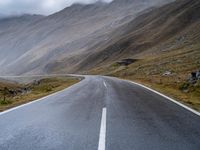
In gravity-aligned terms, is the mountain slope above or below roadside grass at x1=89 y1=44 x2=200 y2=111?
above

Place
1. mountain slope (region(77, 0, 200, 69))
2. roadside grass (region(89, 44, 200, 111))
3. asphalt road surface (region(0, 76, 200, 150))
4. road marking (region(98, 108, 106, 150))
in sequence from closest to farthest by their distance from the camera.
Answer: road marking (region(98, 108, 106, 150)) < asphalt road surface (region(0, 76, 200, 150)) < roadside grass (region(89, 44, 200, 111)) < mountain slope (region(77, 0, 200, 69))

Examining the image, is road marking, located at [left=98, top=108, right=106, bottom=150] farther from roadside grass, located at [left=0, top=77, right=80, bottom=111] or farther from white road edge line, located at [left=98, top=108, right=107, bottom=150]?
roadside grass, located at [left=0, top=77, right=80, bottom=111]

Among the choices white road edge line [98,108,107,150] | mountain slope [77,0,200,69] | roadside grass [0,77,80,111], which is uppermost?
mountain slope [77,0,200,69]

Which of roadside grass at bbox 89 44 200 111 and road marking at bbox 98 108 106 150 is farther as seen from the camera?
roadside grass at bbox 89 44 200 111

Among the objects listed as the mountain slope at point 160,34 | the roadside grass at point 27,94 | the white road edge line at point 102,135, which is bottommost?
the roadside grass at point 27,94

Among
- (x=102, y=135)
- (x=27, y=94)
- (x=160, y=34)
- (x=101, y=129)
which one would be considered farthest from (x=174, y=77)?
(x=160, y=34)

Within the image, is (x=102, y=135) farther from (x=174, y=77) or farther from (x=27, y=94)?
(x=174, y=77)

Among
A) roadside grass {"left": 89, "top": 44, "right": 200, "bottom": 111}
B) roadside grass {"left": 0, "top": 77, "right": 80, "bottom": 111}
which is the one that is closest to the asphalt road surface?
roadside grass {"left": 89, "top": 44, "right": 200, "bottom": 111}

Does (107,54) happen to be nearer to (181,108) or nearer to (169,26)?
(169,26)

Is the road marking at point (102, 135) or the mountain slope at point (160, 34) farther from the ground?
the mountain slope at point (160, 34)

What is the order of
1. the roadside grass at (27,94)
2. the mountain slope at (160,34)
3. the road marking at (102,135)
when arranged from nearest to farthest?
the road marking at (102,135) < the roadside grass at (27,94) < the mountain slope at (160,34)

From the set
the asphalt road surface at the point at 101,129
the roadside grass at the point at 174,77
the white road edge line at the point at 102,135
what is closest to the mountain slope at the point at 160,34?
the roadside grass at the point at 174,77

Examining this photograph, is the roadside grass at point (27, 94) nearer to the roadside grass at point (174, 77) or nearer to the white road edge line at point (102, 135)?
the white road edge line at point (102, 135)

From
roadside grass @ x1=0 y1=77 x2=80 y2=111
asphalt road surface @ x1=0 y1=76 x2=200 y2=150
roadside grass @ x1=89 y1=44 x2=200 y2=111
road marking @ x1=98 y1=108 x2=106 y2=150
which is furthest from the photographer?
roadside grass @ x1=89 y1=44 x2=200 y2=111
